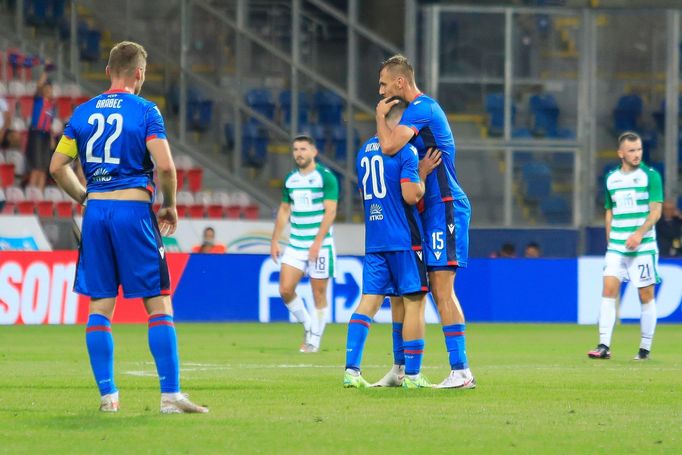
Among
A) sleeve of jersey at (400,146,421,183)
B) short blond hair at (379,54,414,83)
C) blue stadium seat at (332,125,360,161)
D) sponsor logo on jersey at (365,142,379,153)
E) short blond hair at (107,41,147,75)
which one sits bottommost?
sleeve of jersey at (400,146,421,183)

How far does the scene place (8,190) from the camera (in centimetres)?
2423

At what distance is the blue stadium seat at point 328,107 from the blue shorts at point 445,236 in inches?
679

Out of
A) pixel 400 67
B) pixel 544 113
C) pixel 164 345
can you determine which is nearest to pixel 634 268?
pixel 400 67

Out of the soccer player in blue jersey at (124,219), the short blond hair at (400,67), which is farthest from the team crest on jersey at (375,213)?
the soccer player in blue jersey at (124,219)

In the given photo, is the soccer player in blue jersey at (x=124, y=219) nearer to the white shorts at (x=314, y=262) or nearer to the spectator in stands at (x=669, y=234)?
the white shorts at (x=314, y=262)

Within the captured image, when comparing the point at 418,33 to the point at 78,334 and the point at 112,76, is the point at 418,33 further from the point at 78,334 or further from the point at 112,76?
the point at 112,76

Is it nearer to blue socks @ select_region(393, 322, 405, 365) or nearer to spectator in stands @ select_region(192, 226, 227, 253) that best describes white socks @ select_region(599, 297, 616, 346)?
blue socks @ select_region(393, 322, 405, 365)

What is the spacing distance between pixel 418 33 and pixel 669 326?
28.3ft

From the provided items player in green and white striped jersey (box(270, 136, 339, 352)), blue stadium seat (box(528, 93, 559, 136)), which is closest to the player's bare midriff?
player in green and white striped jersey (box(270, 136, 339, 352))

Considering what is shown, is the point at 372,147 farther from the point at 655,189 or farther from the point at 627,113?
the point at 627,113

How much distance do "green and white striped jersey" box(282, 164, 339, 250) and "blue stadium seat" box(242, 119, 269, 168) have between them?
36.6 ft

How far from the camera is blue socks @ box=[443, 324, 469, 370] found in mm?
10258

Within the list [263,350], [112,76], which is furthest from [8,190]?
[112,76]

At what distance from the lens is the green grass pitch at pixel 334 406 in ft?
24.4
